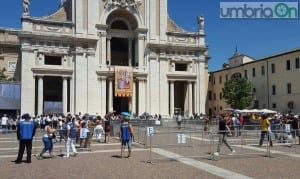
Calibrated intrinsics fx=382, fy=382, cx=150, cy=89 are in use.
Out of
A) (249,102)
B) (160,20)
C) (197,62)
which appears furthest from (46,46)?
(249,102)

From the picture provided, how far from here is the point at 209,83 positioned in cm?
7350

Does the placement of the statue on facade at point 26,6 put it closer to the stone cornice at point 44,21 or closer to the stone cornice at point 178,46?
the stone cornice at point 44,21

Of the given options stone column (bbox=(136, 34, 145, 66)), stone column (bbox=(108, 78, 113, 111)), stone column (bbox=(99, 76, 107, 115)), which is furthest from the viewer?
stone column (bbox=(136, 34, 145, 66))

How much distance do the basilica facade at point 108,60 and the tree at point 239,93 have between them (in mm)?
5398

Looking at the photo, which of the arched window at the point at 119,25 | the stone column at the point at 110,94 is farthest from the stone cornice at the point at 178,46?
the stone column at the point at 110,94

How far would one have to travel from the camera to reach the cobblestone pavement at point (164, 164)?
12039mm

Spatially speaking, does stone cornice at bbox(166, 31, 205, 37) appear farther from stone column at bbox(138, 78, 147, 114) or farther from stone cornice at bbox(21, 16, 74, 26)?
stone cornice at bbox(21, 16, 74, 26)

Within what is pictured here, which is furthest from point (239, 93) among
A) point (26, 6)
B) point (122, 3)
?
point (26, 6)

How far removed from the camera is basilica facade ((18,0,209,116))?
156 ft

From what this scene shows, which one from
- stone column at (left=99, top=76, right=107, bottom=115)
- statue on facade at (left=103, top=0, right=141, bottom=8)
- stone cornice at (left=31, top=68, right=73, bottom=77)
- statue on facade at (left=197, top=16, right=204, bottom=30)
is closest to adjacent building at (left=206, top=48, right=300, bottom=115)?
statue on facade at (left=197, top=16, right=204, bottom=30)

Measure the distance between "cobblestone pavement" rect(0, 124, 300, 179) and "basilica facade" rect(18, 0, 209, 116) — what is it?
1152 inches

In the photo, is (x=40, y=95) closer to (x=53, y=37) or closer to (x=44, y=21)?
(x=53, y=37)

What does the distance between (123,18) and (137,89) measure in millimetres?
10622

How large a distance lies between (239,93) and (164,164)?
4408cm
